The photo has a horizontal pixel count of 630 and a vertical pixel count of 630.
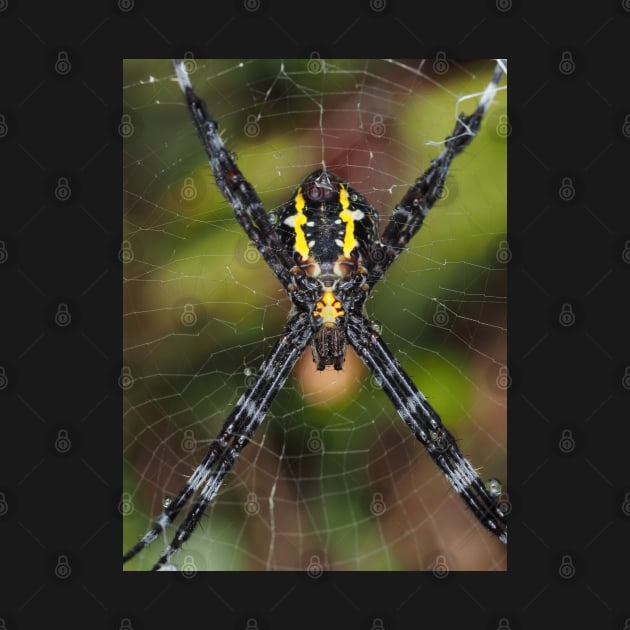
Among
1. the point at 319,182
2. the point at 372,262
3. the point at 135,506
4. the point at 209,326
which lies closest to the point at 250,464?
the point at 135,506

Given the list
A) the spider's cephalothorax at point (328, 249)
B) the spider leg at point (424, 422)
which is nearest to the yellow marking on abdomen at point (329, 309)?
the spider's cephalothorax at point (328, 249)

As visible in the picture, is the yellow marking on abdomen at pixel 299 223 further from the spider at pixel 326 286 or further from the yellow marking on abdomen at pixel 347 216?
the yellow marking on abdomen at pixel 347 216

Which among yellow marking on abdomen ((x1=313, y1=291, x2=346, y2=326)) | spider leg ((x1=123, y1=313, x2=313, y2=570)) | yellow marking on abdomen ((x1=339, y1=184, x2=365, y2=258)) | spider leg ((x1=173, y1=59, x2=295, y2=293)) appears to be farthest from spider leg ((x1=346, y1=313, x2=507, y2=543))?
spider leg ((x1=173, y1=59, x2=295, y2=293))

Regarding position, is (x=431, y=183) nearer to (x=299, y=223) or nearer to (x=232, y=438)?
(x=299, y=223)

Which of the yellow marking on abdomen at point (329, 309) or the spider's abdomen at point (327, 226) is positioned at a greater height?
the spider's abdomen at point (327, 226)

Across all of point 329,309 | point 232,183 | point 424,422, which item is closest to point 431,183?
point 329,309

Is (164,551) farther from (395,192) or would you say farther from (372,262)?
(395,192)
